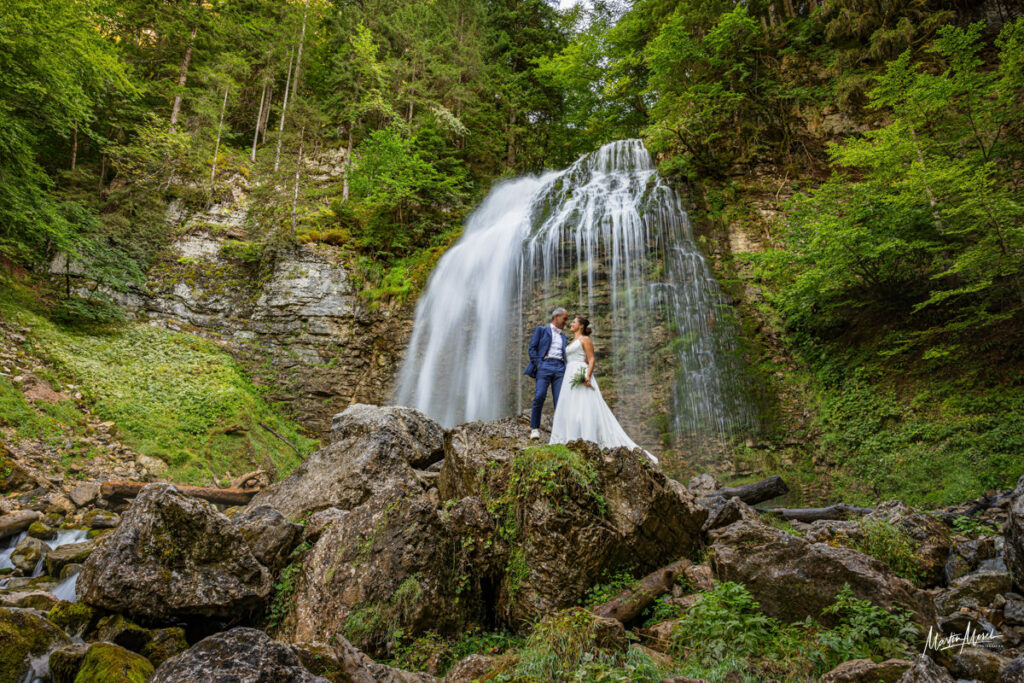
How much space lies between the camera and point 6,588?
4316 millimetres

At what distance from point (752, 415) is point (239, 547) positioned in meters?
8.94

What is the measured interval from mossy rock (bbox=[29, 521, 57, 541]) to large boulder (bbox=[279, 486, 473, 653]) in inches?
163

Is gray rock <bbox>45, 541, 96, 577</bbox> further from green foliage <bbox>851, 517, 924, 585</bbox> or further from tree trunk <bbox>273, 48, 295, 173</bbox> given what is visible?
tree trunk <bbox>273, 48, 295, 173</bbox>

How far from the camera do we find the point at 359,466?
5684 mm

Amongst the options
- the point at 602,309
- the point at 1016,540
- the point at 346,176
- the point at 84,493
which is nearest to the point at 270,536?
the point at 84,493

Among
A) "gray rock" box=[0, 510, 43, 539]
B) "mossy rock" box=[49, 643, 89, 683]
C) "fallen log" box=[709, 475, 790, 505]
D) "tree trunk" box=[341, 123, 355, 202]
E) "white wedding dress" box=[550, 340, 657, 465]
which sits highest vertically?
"tree trunk" box=[341, 123, 355, 202]

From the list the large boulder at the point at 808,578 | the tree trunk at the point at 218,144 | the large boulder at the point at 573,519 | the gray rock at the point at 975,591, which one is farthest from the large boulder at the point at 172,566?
the tree trunk at the point at 218,144

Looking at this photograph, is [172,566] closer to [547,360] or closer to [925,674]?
[547,360]

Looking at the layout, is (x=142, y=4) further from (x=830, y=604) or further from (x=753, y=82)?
(x=830, y=604)

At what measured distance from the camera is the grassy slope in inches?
346

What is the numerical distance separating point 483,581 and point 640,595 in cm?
130

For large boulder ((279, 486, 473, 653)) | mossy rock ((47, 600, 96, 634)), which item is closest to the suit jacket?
large boulder ((279, 486, 473, 653))

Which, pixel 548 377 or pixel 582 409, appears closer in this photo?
pixel 582 409

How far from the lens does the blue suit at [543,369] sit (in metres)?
5.87
